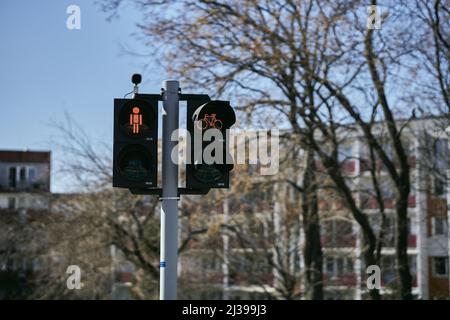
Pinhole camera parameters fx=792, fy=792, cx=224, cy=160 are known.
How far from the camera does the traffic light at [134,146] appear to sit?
8.04 m

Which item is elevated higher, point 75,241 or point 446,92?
point 446,92

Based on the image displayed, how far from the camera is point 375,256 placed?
22.8m

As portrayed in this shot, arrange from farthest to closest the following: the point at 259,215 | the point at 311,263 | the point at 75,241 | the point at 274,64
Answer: the point at 259,215 < the point at 75,241 < the point at 311,263 < the point at 274,64

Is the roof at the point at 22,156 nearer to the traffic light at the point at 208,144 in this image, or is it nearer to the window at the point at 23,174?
the window at the point at 23,174

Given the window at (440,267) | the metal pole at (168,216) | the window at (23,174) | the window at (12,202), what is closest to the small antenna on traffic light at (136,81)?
the metal pole at (168,216)

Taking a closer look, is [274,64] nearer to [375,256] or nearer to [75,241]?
[375,256]

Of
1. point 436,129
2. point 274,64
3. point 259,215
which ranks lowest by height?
point 259,215

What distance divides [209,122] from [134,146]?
0.81m

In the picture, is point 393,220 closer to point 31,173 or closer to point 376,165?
point 376,165

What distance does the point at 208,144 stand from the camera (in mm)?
8211

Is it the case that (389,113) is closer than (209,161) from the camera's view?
No

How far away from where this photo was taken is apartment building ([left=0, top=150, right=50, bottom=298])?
35.7 metres
